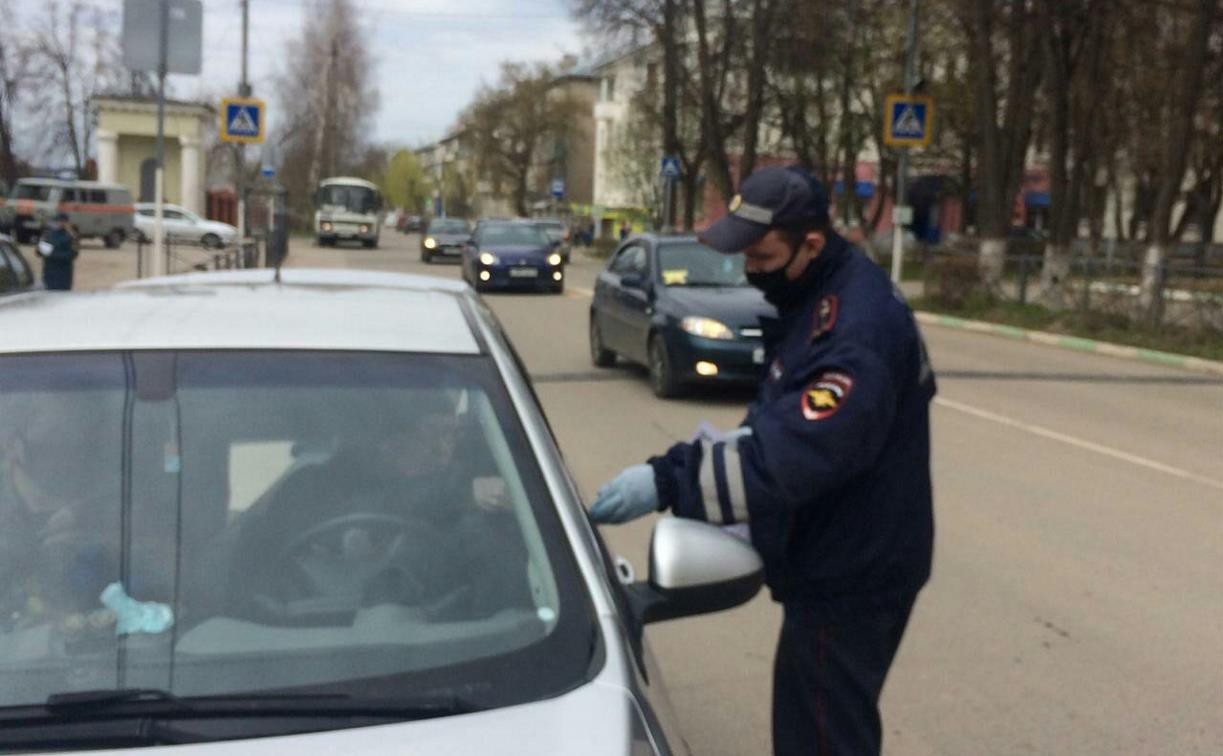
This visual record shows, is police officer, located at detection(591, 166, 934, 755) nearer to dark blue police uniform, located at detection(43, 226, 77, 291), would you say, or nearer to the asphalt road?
the asphalt road

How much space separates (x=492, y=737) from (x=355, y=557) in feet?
2.44

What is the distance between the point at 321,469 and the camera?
2.81 metres

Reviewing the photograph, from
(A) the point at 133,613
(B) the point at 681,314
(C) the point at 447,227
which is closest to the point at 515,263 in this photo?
(B) the point at 681,314

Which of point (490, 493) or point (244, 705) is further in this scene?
point (490, 493)

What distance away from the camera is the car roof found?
2.88 m

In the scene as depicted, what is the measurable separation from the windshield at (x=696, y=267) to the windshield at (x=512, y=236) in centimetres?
1588

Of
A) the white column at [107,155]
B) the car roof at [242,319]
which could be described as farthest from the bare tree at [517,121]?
the car roof at [242,319]

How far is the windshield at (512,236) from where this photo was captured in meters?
29.5

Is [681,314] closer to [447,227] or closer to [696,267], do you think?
[696,267]

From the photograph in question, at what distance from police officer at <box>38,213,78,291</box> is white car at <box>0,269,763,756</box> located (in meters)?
16.7

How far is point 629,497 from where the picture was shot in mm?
2863

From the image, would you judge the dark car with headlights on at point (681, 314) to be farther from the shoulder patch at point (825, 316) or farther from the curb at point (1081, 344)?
the shoulder patch at point (825, 316)

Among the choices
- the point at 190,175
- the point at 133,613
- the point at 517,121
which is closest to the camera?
the point at 133,613

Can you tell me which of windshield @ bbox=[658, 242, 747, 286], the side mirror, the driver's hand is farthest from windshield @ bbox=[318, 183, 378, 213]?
the side mirror
